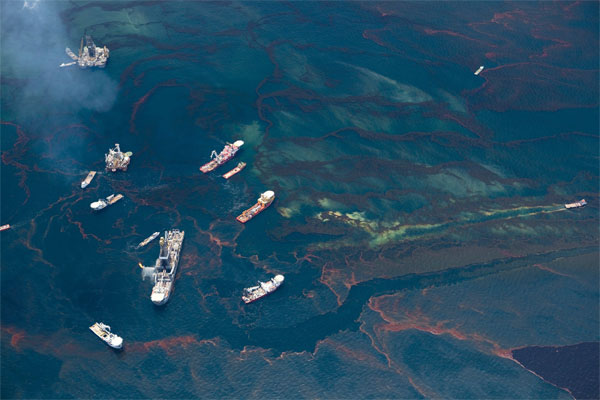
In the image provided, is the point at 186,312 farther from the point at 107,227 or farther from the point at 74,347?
the point at 107,227

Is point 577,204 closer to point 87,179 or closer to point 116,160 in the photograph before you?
point 116,160

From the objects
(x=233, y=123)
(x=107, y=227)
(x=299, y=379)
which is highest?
(x=233, y=123)

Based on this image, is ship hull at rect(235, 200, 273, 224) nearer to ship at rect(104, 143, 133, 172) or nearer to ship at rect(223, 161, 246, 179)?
ship at rect(223, 161, 246, 179)

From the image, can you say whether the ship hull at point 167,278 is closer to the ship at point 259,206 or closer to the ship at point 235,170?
the ship at point 259,206

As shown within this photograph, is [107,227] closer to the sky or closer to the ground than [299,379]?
closer to the sky

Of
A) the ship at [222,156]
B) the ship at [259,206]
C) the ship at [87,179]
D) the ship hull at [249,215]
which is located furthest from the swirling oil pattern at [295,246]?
the ship at [222,156]

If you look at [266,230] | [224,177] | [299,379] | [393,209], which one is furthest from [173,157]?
[299,379]

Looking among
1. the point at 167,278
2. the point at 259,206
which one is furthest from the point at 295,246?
the point at 167,278
